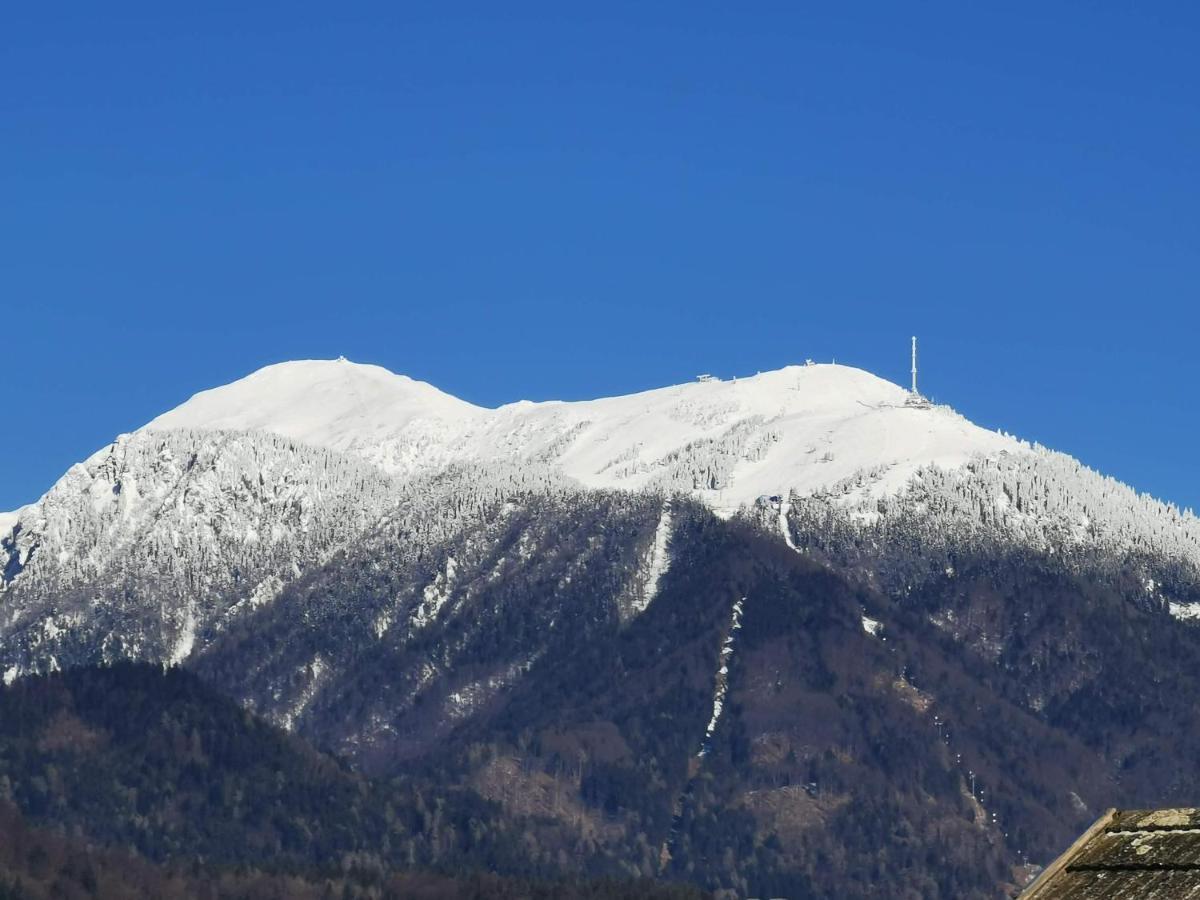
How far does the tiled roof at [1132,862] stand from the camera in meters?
56.1

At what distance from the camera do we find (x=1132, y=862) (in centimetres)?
5753

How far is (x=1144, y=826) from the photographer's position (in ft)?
194

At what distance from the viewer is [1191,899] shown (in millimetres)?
55000

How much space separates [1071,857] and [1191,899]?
382 centimetres

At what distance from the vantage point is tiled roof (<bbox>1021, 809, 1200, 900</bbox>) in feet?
184

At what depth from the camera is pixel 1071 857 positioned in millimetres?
58500

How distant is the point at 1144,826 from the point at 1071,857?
1632 mm

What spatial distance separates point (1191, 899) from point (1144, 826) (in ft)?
13.9

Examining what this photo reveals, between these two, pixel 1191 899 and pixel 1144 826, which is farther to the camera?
pixel 1144 826
